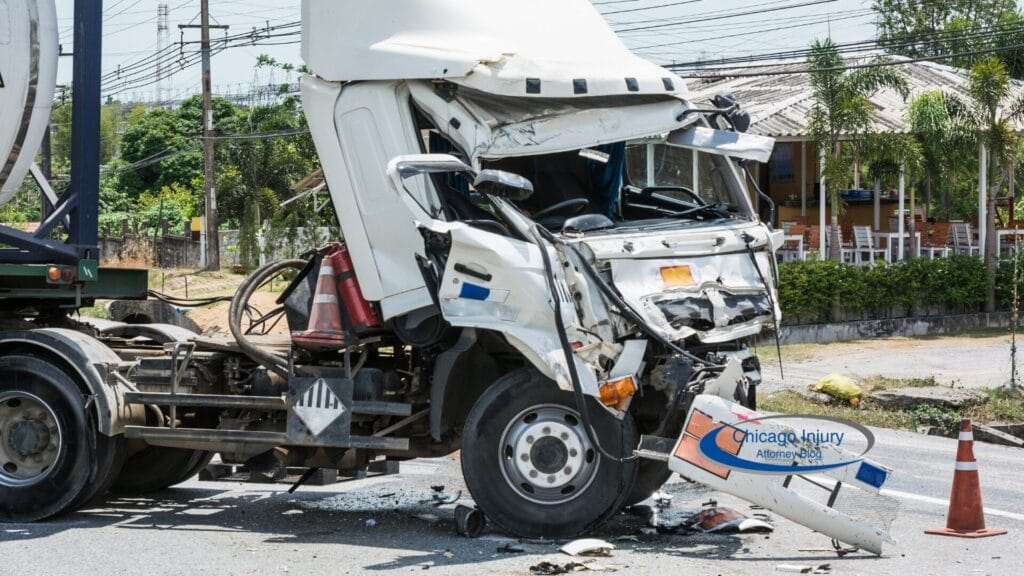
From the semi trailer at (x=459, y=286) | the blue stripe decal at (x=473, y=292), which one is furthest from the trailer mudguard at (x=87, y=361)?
the blue stripe decal at (x=473, y=292)

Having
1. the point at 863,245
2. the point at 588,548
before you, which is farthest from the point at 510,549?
the point at 863,245

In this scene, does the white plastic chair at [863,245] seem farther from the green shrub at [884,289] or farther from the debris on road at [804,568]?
the debris on road at [804,568]

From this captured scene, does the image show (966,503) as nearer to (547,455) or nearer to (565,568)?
(547,455)

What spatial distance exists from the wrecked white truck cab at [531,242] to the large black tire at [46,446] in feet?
6.92

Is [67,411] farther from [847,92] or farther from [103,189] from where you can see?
[103,189]

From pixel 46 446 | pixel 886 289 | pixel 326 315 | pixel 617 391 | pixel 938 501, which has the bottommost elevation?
pixel 938 501

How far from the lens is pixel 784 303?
2359 centimetres

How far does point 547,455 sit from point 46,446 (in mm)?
3389

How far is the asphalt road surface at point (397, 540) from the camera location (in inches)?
287

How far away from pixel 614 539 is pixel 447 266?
1.88m

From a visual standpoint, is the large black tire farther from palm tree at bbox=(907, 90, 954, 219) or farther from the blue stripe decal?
palm tree at bbox=(907, 90, 954, 219)

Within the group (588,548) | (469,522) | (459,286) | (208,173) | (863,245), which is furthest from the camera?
(208,173)

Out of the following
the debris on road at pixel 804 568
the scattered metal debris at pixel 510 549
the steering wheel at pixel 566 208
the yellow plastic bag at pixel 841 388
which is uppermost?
the steering wheel at pixel 566 208

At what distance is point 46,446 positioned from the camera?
8914mm
